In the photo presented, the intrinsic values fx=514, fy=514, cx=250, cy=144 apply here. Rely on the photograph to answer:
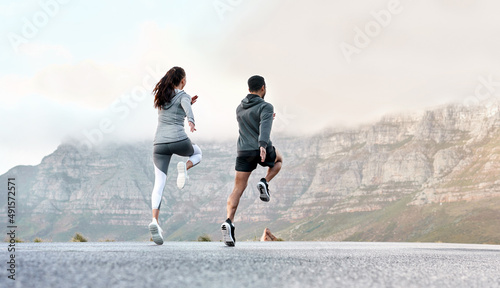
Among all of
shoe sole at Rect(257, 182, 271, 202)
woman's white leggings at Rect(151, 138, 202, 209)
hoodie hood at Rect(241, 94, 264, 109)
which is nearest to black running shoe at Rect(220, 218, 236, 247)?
shoe sole at Rect(257, 182, 271, 202)

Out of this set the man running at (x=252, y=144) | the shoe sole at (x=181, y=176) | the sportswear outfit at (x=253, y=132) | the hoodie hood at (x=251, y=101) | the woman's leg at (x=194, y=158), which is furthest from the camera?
the woman's leg at (x=194, y=158)

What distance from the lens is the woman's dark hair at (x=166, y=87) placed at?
30.9 ft

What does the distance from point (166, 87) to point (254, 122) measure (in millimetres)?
1810

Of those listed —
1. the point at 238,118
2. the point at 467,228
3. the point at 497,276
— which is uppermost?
the point at 238,118

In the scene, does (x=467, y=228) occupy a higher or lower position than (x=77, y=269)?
lower

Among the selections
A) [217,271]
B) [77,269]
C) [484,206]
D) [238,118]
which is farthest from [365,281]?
[484,206]

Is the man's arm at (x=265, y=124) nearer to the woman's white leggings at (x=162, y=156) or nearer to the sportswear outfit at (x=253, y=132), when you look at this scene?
the sportswear outfit at (x=253, y=132)

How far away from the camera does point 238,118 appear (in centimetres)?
933

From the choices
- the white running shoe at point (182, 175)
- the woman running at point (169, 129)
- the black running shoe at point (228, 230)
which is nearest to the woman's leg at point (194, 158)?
the woman running at point (169, 129)

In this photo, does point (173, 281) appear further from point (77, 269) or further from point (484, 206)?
point (484, 206)

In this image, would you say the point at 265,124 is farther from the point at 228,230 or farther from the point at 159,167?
the point at 159,167

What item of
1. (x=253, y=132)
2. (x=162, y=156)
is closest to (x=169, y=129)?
(x=162, y=156)

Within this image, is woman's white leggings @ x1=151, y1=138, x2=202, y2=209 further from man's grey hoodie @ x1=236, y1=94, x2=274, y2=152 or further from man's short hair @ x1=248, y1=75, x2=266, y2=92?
man's short hair @ x1=248, y1=75, x2=266, y2=92

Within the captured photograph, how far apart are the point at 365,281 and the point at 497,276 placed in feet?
5.18
